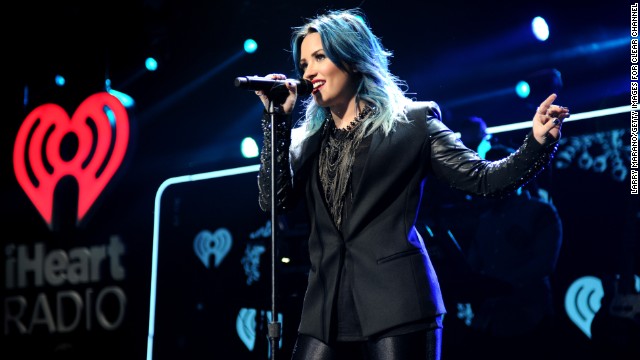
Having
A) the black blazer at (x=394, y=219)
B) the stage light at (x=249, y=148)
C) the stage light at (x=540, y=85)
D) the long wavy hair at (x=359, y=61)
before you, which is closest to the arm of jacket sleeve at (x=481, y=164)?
the black blazer at (x=394, y=219)

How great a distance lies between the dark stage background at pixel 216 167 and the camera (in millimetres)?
2959

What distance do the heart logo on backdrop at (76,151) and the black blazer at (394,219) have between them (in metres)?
3.11

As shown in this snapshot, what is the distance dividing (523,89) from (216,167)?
1962mm

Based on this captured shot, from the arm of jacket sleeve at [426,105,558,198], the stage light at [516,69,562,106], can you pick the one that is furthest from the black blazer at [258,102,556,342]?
the stage light at [516,69,562,106]

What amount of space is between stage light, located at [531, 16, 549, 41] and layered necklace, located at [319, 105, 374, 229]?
1501mm

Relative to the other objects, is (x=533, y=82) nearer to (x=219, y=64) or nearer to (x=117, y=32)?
(x=219, y=64)

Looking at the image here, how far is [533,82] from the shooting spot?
3.10 m

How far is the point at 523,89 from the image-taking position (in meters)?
3.14

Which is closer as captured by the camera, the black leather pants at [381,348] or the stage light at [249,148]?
the black leather pants at [381,348]

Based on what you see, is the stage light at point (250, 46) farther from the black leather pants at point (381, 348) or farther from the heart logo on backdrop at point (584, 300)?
the black leather pants at point (381, 348)

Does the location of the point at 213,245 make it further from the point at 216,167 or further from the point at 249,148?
the point at 249,148

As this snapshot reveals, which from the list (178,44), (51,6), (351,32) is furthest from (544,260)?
(51,6)

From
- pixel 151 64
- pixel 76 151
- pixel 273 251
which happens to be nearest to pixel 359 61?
pixel 273 251

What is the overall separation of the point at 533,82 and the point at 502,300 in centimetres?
97
